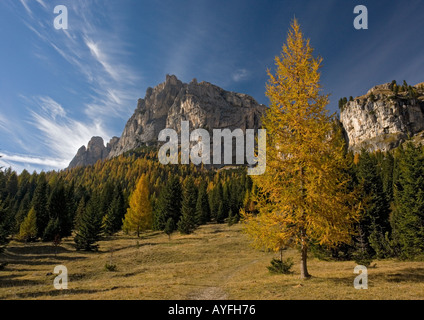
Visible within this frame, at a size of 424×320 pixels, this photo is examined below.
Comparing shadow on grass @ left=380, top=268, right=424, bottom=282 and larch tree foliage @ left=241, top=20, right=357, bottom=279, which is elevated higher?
larch tree foliage @ left=241, top=20, right=357, bottom=279

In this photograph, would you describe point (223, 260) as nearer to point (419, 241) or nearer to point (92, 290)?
point (92, 290)

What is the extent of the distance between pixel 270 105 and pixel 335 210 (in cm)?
686

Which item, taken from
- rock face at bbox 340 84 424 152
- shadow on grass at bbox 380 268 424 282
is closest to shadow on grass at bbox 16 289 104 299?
shadow on grass at bbox 380 268 424 282

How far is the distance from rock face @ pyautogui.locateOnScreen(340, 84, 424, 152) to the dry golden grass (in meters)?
185

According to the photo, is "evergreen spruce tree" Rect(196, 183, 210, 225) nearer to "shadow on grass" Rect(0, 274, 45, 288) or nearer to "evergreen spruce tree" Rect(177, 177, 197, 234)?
"evergreen spruce tree" Rect(177, 177, 197, 234)

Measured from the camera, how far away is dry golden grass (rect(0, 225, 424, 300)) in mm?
10211

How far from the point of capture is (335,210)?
1108cm

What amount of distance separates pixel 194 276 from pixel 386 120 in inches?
8583

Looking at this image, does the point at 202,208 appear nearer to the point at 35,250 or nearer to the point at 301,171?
the point at 35,250

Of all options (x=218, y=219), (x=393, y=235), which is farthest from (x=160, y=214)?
(x=393, y=235)

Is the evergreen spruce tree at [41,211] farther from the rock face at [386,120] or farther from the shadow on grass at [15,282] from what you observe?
the rock face at [386,120]

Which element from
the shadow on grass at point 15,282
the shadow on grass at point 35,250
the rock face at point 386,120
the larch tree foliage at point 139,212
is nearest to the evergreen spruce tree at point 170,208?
the larch tree foliage at point 139,212

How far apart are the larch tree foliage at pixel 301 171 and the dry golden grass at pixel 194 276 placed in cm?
232
